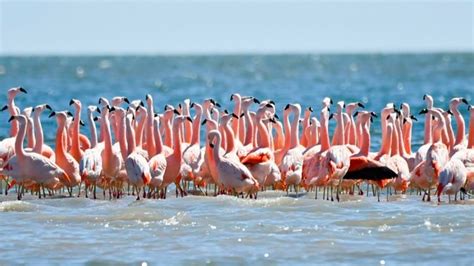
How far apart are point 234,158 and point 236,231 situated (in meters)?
2.36

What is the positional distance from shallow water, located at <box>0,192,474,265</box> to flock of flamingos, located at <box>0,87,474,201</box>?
0.30m

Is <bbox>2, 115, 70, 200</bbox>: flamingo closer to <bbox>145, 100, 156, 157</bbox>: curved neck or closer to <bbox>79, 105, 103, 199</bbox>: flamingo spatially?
<bbox>79, 105, 103, 199</bbox>: flamingo

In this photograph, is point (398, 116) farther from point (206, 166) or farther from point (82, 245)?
point (82, 245)

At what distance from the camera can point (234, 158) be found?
14.8 metres

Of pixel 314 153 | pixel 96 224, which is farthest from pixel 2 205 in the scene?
pixel 314 153

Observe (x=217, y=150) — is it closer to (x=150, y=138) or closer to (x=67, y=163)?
(x=150, y=138)

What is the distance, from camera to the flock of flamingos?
14344 millimetres

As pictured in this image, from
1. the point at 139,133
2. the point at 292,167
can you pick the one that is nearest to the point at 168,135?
the point at 139,133

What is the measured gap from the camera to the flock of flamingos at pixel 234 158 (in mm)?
14344

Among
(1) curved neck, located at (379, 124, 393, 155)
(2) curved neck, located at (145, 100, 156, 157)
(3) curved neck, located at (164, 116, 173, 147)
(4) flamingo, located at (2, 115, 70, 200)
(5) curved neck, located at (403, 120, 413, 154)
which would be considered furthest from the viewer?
(5) curved neck, located at (403, 120, 413, 154)

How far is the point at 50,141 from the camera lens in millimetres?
22500

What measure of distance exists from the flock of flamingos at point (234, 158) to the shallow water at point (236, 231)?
30 cm

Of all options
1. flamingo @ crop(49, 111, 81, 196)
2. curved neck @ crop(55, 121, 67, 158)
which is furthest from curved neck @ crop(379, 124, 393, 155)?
curved neck @ crop(55, 121, 67, 158)

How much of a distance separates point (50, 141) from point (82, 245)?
10.9 meters
